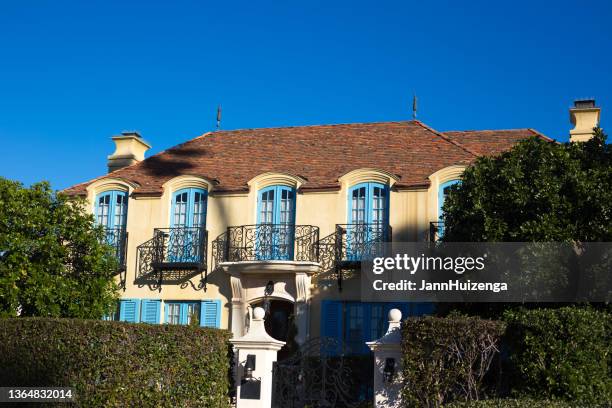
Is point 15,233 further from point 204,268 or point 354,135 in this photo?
point 354,135

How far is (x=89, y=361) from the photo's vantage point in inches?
571

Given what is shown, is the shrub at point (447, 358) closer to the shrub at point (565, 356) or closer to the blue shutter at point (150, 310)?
the shrub at point (565, 356)

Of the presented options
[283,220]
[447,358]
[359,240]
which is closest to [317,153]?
[283,220]

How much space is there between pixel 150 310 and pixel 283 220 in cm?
426

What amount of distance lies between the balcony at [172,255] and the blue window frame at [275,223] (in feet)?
5.22

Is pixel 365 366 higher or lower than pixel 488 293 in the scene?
lower

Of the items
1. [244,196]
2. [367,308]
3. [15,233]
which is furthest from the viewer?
[244,196]

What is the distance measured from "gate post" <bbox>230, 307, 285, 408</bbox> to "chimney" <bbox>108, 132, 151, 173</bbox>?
11.6 metres

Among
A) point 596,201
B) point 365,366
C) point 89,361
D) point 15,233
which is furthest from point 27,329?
point 596,201

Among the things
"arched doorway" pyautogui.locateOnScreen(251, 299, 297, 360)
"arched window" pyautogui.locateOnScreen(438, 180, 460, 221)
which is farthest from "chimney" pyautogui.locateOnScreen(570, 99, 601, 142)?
"arched doorway" pyautogui.locateOnScreen(251, 299, 297, 360)

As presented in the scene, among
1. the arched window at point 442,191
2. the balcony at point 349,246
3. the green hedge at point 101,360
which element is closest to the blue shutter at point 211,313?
the balcony at point 349,246

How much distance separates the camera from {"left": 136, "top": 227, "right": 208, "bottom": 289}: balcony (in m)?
22.4

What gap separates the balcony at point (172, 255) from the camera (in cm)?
2241

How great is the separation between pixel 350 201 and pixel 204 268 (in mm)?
4185
